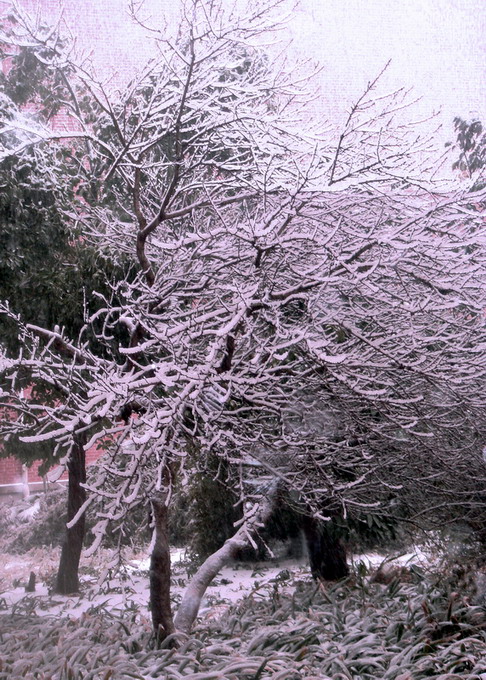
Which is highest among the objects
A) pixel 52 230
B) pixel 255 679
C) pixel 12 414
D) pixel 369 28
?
pixel 369 28

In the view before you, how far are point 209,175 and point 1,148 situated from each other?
3.60 feet

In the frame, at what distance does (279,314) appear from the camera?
2.59 m

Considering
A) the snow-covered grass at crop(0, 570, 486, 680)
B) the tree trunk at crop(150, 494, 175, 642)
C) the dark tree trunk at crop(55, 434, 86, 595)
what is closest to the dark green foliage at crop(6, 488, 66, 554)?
the dark tree trunk at crop(55, 434, 86, 595)

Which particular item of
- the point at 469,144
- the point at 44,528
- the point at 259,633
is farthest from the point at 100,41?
the point at 259,633

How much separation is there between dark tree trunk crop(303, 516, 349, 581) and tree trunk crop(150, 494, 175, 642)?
4.49 feet

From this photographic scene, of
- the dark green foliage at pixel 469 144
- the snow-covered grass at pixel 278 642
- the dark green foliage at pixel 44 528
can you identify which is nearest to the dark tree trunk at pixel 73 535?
the dark green foliage at pixel 44 528

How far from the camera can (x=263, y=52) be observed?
4.00 m

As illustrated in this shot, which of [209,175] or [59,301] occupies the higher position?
[209,175]

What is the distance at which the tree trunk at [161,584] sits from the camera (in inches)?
115

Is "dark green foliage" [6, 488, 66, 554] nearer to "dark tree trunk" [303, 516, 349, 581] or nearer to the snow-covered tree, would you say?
the snow-covered tree

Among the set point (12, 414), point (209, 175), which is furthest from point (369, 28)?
point (12, 414)

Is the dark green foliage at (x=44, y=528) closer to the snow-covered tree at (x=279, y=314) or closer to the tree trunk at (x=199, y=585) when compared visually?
the snow-covered tree at (x=279, y=314)

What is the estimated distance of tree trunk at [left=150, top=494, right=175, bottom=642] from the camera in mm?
2934

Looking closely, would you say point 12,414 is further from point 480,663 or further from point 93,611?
point 480,663
